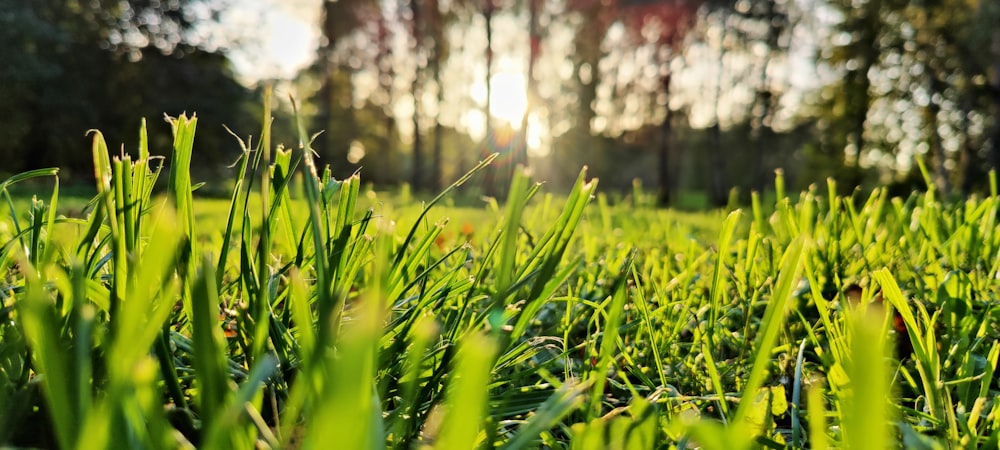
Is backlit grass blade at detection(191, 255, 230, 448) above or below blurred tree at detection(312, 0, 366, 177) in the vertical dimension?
below

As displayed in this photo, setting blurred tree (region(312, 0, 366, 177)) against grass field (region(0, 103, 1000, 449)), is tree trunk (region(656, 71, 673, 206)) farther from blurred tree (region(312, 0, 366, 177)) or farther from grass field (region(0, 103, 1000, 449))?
grass field (region(0, 103, 1000, 449))

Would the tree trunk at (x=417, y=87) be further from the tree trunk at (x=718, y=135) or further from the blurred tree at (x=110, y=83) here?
the tree trunk at (x=718, y=135)

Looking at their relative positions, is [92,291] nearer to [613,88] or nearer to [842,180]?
[842,180]

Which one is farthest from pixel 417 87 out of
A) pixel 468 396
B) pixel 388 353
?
pixel 468 396

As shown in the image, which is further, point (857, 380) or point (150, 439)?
point (150, 439)

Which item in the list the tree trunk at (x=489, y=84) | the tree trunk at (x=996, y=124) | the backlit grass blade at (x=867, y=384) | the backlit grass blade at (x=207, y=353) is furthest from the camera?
the tree trunk at (x=489, y=84)

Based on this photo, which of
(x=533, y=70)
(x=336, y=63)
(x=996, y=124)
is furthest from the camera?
(x=336, y=63)

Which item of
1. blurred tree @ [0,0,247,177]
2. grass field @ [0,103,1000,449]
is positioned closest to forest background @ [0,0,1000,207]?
blurred tree @ [0,0,247,177]

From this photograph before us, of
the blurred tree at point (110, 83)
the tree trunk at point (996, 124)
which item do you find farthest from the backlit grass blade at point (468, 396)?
the blurred tree at point (110, 83)

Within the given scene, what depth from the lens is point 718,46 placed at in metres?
24.5

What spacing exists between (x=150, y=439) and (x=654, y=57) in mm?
23951

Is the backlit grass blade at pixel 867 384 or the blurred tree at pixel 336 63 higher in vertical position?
the blurred tree at pixel 336 63

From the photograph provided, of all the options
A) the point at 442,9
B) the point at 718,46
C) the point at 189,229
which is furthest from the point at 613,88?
the point at 189,229

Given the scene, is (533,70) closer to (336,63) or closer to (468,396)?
(336,63)
